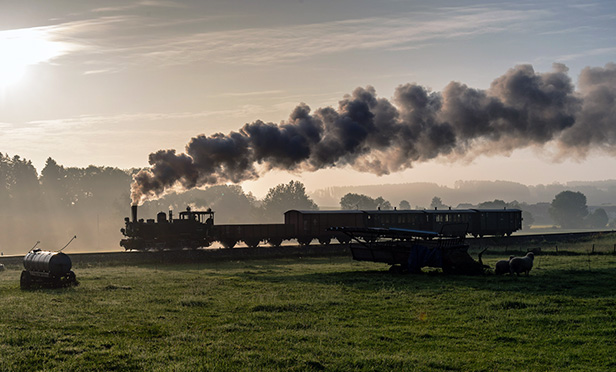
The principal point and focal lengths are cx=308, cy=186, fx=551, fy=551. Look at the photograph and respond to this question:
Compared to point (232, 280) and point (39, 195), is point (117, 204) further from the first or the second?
point (232, 280)

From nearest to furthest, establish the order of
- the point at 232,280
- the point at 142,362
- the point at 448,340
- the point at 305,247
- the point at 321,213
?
the point at 142,362
the point at 448,340
the point at 232,280
the point at 305,247
the point at 321,213

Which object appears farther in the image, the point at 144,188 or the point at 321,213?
the point at 321,213

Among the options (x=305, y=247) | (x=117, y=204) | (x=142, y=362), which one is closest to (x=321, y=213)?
(x=305, y=247)

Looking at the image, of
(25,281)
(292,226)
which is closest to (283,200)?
(292,226)

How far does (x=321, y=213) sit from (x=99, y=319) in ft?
136

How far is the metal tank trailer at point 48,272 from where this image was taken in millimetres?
26578

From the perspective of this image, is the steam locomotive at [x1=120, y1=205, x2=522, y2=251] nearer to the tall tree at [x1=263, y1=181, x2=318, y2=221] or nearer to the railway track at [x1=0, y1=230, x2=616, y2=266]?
the railway track at [x1=0, y1=230, x2=616, y2=266]

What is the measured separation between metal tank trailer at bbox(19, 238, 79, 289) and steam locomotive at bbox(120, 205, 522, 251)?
1677 cm

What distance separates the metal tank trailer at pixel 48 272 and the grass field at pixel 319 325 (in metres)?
1.08

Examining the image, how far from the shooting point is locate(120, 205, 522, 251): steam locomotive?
46.7 m

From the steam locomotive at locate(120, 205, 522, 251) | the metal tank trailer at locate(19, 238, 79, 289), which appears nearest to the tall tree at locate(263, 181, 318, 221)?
the steam locomotive at locate(120, 205, 522, 251)

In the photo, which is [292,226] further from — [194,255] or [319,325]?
[319,325]

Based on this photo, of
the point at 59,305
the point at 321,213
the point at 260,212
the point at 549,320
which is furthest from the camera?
the point at 260,212

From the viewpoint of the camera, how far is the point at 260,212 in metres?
177
